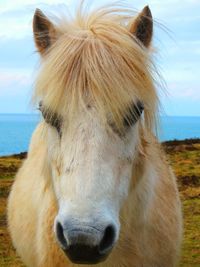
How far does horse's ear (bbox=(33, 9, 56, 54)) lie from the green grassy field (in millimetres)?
5893

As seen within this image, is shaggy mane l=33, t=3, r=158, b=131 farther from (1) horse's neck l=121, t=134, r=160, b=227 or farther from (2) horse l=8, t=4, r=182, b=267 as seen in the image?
(1) horse's neck l=121, t=134, r=160, b=227

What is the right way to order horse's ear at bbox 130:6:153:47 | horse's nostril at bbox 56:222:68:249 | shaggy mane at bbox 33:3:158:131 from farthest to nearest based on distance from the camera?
horse's ear at bbox 130:6:153:47 < shaggy mane at bbox 33:3:158:131 < horse's nostril at bbox 56:222:68:249

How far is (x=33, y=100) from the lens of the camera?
4125mm

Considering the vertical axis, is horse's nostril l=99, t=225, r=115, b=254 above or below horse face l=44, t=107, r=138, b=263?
below

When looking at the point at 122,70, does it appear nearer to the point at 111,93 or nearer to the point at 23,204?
the point at 111,93

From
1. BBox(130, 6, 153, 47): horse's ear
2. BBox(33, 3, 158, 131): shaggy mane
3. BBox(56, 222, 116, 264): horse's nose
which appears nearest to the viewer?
BBox(56, 222, 116, 264): horse's nose

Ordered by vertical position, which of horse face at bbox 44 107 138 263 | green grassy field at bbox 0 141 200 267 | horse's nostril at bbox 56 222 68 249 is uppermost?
horse face at bbox 44 107 138 263

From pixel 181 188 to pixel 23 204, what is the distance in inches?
421

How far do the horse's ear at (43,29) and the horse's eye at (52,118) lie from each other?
24.9 inches

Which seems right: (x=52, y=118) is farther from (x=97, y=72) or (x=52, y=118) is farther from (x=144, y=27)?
(x=144, y=27)

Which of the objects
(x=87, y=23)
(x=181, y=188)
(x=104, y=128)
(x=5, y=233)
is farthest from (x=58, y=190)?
(x=181, y=188)

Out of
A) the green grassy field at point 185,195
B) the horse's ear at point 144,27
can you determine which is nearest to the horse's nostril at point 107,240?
the horse's ear at point 144,27

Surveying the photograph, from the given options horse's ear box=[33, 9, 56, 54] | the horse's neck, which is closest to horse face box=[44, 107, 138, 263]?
the horse's neck

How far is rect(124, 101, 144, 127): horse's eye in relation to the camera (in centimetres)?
372
